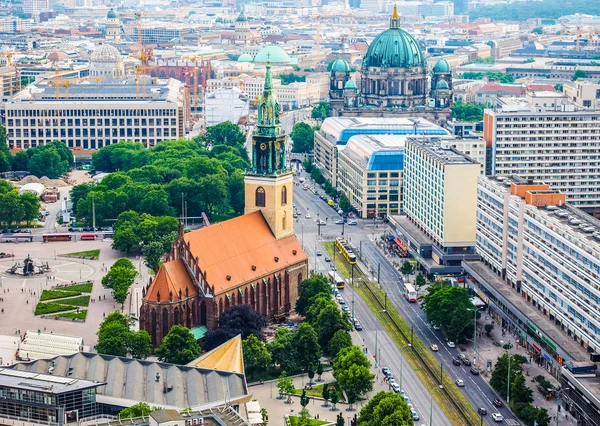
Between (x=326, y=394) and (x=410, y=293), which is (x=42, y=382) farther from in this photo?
(x=410, y=293)

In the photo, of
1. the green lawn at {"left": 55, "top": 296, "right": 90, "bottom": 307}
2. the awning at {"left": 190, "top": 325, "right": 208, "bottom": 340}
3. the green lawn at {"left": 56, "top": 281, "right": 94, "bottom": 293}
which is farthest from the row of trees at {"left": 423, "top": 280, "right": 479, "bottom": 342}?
the green lawn at {"left": 56, "top": 281, "right": 94, "bottom": 293}

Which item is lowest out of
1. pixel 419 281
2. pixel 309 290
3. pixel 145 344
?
pixel 419 281

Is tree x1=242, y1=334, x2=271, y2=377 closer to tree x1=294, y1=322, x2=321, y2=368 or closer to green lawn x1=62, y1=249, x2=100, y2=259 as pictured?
tree x1=294, y1=322, x2=321, y2=368

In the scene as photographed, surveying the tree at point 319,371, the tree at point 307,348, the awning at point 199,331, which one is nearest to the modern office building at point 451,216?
the tree at point 307,348

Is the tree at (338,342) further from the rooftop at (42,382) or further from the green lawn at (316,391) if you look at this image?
the rooftop at (42,382)

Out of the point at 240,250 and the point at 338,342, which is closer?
the point at 338,342

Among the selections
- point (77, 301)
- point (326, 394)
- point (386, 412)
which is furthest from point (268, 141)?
point (386, 412)
